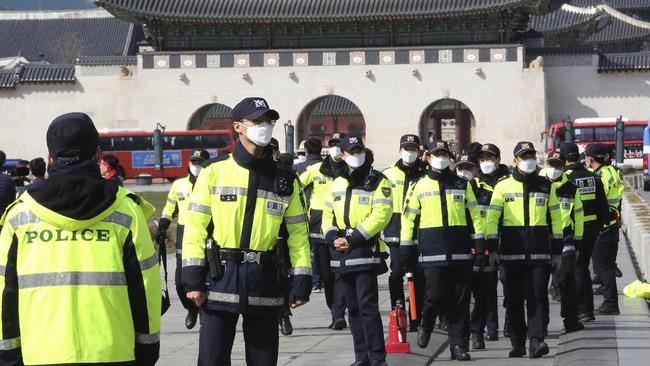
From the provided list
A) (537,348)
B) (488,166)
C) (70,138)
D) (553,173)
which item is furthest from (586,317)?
(70,138)

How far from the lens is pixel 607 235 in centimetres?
1436

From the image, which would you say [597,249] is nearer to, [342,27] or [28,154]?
[342,27]

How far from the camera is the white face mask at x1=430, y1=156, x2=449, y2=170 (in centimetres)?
1105

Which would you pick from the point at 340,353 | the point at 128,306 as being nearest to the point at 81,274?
the point at 128,306

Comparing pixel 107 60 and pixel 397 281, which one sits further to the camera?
pixel 107 60

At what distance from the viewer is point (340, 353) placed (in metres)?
11.1

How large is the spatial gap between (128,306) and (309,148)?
9.89 metres

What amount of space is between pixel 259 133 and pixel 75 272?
231 centimetres

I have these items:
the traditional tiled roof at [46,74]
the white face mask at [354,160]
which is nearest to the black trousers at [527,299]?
the white face mask at [354,160]

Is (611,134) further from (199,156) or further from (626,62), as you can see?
(199,156)

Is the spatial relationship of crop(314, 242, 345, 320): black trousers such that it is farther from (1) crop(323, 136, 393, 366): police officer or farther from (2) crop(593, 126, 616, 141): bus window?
(2) crop(593, 126, 616, 141): bus window

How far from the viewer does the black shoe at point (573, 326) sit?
12195mm

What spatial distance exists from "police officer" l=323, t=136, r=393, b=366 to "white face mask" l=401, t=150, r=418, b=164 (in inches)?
59.7

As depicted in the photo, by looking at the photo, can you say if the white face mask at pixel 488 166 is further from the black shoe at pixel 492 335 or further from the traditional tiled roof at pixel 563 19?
the traditional tiled roof at pixel 563 19
